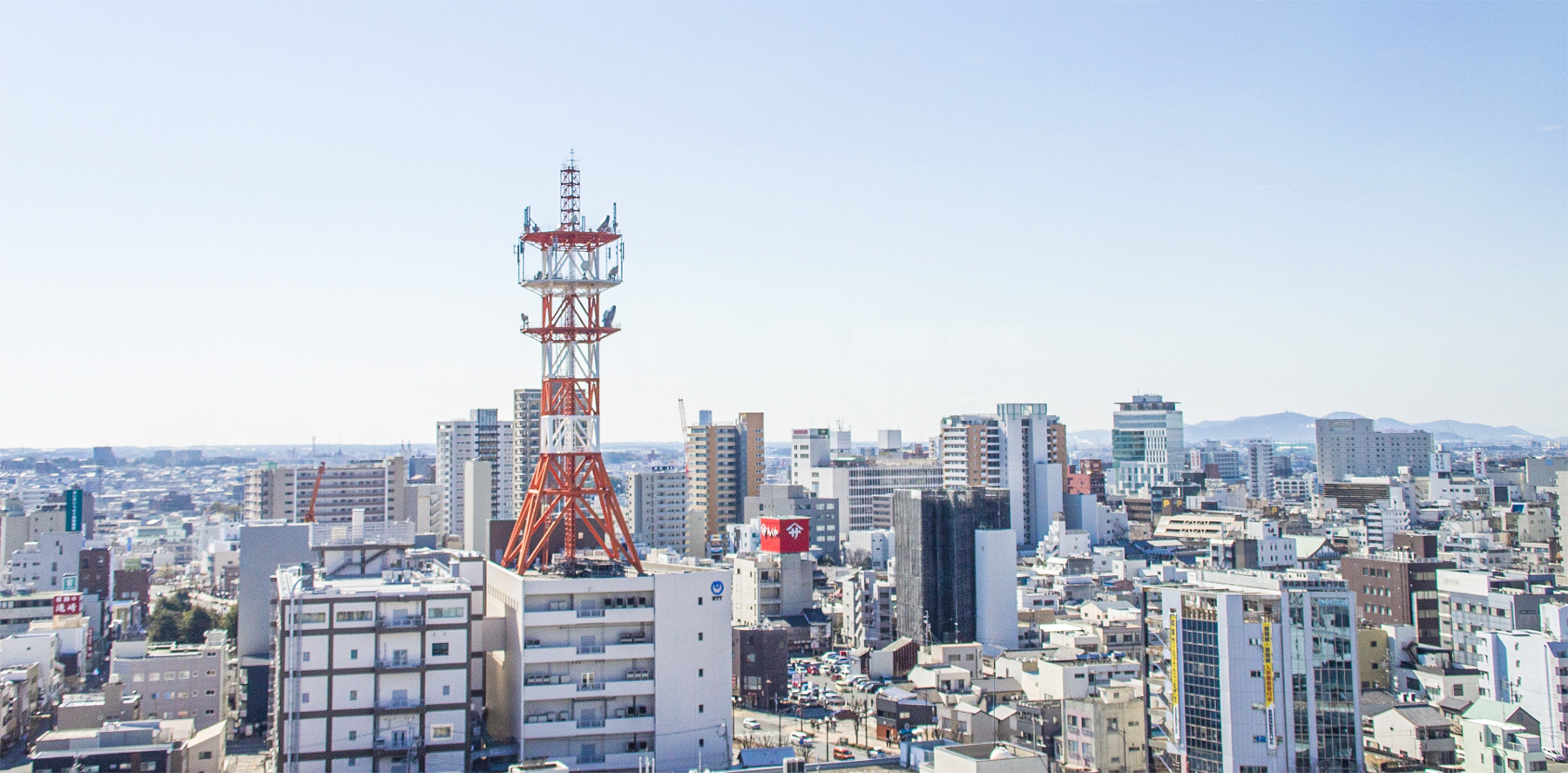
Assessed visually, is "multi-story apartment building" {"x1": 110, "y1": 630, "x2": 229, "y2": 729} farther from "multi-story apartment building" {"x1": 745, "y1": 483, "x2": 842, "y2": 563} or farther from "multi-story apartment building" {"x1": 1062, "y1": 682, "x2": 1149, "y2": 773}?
"multi-story apartment building" {"x1": 745, "y1": 483, "x2": 842, "y2": 563}

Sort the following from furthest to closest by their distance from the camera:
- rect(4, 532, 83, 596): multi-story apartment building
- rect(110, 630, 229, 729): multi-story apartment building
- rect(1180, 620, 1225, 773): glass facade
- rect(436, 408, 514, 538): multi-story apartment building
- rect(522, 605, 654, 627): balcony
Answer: rect(436, 408, 514, 538): multi-story apartment building
rect(4, 532, 83, 596): multi-story apartment building
rect(110, 630, 229, 729): multi-story apartment building
rect(1180, 620, 1225, 773): glass facade
rect(522, 605, 654, 627): balcony

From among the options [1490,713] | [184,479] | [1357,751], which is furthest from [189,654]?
[184,479]

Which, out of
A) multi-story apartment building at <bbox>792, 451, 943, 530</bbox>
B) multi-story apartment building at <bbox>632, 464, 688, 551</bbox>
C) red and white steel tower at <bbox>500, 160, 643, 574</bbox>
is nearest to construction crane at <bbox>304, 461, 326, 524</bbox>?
multi-story apartment building at <bbox>632, 464, 688, 551</bbox>

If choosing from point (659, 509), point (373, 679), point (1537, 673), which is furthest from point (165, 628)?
point (1537, 673)

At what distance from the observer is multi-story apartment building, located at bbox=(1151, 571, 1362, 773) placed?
15664mm

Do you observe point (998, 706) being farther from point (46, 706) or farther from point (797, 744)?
point (46, 706)

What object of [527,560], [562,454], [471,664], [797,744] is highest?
[562,454]

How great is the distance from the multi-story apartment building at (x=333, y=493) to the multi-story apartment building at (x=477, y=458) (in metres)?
2.09

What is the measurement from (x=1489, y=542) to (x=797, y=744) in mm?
28290

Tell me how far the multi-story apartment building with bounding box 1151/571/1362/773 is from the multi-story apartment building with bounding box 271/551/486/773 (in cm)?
906

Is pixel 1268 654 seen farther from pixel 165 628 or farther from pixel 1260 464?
pixel 1260 464

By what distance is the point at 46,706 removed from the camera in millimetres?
22500

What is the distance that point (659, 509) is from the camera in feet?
160

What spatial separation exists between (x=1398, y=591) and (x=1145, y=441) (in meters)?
56.7
